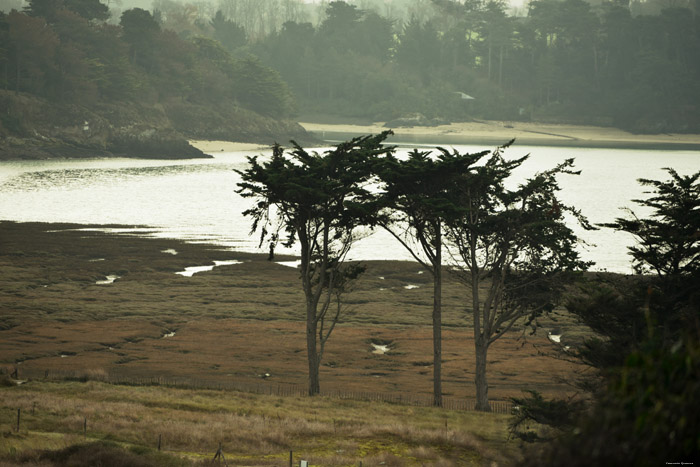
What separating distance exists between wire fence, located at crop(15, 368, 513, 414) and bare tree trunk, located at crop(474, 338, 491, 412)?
0.81m

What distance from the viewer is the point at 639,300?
24438mm

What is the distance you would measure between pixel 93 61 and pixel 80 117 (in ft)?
48.6

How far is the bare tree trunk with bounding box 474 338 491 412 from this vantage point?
37.0 metres

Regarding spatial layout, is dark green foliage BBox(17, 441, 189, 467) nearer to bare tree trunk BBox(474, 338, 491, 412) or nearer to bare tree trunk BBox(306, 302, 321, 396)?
bare tree trunk BBox(306, 302, 321, 396)

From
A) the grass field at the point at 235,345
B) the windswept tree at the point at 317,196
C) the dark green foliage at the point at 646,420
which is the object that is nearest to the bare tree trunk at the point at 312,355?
the windswept tree at the point at 317,196

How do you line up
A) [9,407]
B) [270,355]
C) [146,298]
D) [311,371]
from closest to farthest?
1. [9,407]
2. [311,371]
3. [270,355]
4. [146,298]

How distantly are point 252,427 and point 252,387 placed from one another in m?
10.7

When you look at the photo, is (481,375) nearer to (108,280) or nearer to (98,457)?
(98,457)

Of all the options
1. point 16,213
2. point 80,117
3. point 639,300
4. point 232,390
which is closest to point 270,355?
point 232,390

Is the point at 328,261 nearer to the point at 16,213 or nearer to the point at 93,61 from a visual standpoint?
the point at 16,213

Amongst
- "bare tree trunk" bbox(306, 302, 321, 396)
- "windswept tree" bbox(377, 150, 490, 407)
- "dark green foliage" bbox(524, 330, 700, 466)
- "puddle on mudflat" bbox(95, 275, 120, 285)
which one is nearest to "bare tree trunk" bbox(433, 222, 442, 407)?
"windswept tree" bbox(377, 150, 490, 407)

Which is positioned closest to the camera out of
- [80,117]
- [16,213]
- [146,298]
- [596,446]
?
[596,446]

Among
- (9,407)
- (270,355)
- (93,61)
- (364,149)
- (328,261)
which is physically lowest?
(270,355)

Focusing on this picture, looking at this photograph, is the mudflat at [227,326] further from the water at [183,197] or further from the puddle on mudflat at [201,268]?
the water at [183,197]
